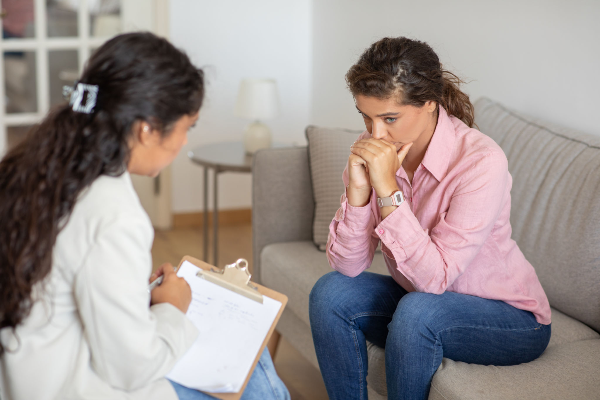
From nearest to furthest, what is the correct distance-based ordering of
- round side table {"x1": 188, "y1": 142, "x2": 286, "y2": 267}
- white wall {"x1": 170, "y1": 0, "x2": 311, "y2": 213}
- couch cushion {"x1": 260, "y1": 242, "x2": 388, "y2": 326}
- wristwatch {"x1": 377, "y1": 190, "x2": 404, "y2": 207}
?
wristwatch {"x1": 377, "y1": 190, "x2": 404, "y2": 207} → couch cushion {"x1": 260, "y1": 242, "x2": 388, "y2": 326} → round side table {"x1": 188, "y1": 142, "x2": 286, "y2": 267} → white wall {"x1": 170, "y1": 0, "x2": 311, "y2": 213}

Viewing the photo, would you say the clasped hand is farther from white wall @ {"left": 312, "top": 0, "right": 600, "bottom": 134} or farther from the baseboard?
the baseboard

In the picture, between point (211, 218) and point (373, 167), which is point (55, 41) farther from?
point (373, 167)

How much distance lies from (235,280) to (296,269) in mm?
790

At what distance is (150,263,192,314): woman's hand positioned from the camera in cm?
99

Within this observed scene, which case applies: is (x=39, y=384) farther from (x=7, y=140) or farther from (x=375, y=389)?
(x=7, y=140)

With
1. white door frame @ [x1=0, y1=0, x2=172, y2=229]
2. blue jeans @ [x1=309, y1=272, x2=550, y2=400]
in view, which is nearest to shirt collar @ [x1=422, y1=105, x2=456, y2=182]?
blue jeans @ [x1=309, y1=272, x2=550, y2=400]

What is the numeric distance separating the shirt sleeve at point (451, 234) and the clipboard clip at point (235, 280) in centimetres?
34

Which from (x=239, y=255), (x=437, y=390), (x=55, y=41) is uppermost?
(x=55, y=41)

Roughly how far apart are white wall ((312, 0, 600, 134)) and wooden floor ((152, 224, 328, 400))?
3.55 ft

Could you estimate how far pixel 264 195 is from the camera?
204 centimetres

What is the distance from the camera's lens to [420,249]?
1.22 m

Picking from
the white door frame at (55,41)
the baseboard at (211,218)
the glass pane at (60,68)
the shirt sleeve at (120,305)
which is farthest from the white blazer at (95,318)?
the baseboard at (211,218)

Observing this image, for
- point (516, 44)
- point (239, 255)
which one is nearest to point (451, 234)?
point (516, 44)

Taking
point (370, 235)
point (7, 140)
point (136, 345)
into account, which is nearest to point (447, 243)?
point (370, 235)
